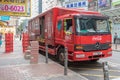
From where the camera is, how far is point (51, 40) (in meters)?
15.9

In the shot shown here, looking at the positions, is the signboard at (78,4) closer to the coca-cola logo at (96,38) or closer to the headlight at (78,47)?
the coca-cola logo at (96,38)

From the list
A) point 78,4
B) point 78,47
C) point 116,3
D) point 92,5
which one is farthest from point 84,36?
point 78,4

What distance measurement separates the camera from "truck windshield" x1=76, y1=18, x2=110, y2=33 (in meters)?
12.6

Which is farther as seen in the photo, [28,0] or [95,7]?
[95,7]

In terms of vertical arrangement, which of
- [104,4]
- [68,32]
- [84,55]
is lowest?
[84,55]

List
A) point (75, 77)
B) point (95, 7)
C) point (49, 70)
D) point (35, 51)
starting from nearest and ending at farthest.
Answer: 1. point (75, 77)
2. point (49, 70)
3. point (35, 51)
4. point (95, 7)

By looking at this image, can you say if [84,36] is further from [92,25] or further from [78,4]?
[78,4]

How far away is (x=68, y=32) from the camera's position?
1323 cm

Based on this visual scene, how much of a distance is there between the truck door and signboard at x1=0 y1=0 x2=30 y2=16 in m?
2.80

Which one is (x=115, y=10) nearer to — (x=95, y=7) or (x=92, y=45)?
(x=95, y=7)

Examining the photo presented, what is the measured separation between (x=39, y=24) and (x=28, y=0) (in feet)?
29.1

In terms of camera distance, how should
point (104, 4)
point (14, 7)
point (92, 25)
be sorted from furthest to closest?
1. point (104, 4)
2. point (92, 25)
3. point (14, 7)

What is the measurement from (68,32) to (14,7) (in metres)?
3.66

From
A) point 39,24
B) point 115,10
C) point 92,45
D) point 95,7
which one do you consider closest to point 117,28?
point 115,10
